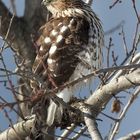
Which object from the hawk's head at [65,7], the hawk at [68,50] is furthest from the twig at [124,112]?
the hawk's head at [65,7]

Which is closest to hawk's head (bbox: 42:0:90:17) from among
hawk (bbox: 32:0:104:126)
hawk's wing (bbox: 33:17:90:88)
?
hawk (bbox: 32:0:104:126)

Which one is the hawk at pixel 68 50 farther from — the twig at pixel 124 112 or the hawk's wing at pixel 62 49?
the twig at pixel 124 112

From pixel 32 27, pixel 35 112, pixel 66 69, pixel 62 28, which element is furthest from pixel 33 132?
pixel 32 27

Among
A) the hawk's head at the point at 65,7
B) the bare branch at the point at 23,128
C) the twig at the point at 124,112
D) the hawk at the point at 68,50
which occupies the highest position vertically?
the hawk's head at the point at 65,7

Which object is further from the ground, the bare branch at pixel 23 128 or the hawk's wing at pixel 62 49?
the hawk's wing at pixel 62 49

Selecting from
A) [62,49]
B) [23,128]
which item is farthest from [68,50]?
[23,128]

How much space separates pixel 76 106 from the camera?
4141mm

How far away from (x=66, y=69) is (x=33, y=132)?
587 mm

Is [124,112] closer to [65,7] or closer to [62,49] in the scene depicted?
[62,49]

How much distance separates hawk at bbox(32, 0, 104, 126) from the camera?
4.50 meters

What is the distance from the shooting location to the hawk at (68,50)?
450 centimetres

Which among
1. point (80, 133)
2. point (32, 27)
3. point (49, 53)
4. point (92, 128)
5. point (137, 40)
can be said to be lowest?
point (92, 128)

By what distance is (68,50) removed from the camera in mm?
4543

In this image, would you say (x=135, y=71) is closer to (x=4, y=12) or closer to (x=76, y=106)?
(x=76, y=106)
